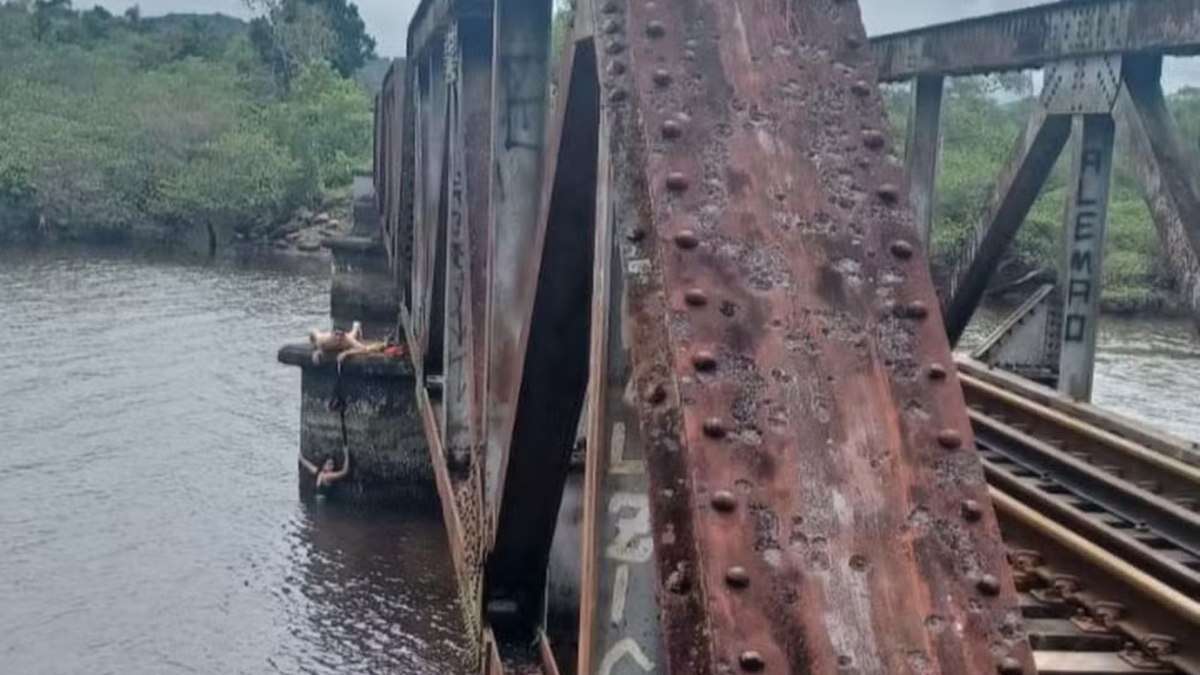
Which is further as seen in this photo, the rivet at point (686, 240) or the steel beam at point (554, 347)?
the steel beam at point (554, 347)

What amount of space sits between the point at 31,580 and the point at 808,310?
12.7 metres

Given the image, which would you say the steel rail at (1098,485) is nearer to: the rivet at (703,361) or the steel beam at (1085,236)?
the steel beam at (1085,236)

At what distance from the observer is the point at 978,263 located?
6949 millimetres

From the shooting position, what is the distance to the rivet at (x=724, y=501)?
5.20ft

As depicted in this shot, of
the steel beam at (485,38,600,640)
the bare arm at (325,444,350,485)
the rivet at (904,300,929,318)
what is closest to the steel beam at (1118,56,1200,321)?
the steel beam at (485,38,600,640)

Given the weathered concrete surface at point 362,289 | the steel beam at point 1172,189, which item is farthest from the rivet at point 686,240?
the weathered concrete surface at point 362,289

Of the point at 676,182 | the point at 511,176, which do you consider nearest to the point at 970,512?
the point at 676,182

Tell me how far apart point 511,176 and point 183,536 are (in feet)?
35.4

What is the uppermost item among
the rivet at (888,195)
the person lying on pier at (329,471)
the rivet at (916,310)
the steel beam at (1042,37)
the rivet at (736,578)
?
the steel beam at (1042,37)

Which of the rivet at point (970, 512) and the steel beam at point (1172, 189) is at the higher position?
the steel beam at point (1172, 189)

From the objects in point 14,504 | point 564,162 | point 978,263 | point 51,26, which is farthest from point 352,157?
point 564,162

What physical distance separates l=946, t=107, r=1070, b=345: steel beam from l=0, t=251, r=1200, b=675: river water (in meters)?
5.62

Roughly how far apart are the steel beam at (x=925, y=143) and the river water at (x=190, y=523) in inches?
208

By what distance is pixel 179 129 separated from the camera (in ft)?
175
